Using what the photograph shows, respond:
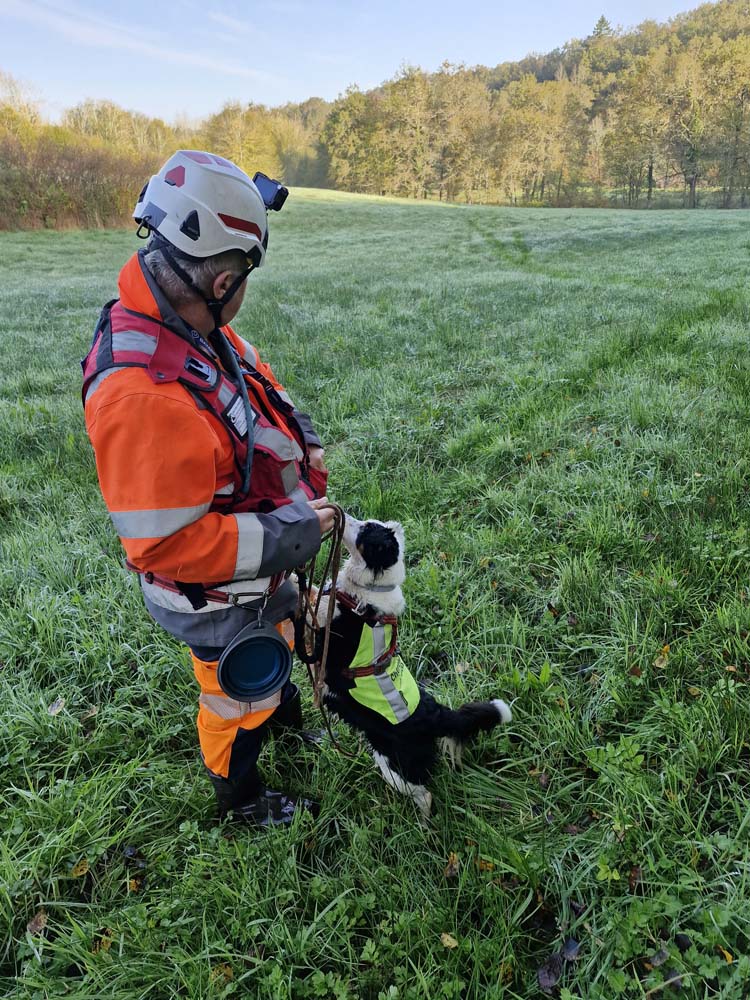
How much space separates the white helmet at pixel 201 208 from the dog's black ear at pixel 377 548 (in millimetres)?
1087

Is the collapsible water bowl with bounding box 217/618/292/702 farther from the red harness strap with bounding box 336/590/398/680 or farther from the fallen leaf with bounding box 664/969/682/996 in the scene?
the fallen leaf with bounding box 664/969/682/996

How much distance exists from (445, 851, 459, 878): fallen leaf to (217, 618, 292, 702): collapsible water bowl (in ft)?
3.07

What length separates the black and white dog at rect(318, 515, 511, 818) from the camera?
2.14 meters

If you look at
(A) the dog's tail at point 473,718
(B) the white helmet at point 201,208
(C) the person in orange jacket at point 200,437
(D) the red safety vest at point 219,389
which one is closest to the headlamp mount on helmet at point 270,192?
(C) the person in orange jacket at point 200,437

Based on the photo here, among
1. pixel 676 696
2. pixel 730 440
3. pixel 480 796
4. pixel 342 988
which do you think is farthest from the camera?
pixel 730 440

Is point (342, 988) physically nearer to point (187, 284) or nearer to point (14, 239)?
point (187, 284)

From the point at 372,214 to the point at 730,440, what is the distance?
3809 cm

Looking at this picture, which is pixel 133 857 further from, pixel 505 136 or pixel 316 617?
pixel 505 136

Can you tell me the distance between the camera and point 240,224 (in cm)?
173

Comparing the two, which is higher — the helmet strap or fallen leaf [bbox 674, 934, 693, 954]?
the helmet strap

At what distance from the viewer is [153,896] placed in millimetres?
1996

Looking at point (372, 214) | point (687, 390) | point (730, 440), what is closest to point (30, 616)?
point (730, 440)

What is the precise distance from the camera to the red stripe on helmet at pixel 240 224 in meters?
1.69

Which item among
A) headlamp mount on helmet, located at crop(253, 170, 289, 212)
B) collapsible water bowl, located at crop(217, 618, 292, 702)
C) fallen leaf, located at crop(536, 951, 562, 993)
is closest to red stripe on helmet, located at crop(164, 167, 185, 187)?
headlamp mount on helmet, located at crop(253, 170, 289, 212)
